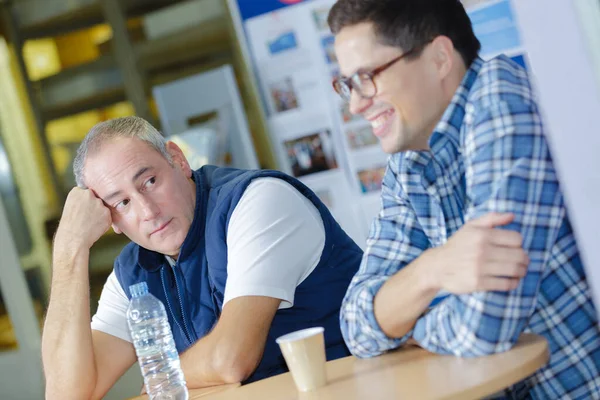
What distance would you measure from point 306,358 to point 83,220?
98 cm

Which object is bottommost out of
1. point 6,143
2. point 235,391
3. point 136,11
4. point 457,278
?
point 235,391

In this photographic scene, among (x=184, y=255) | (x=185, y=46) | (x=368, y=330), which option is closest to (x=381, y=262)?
(x=368, y=330)

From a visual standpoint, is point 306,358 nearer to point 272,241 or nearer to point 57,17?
point 272,241

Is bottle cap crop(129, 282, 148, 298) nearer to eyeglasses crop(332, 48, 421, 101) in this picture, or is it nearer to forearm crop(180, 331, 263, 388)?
forearm crop(180, 331, 263, 388)

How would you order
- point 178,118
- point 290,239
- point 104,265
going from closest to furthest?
1. point 290,239
2. point 178,118
3. point 104,265

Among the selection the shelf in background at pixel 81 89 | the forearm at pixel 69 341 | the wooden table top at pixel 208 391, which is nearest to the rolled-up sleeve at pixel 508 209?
the wooden table top at pixel 208 391

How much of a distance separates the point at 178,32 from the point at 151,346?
236cm

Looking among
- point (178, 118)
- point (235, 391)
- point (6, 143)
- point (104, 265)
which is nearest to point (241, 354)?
point (235, 391)

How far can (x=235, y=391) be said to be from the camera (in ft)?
4.67

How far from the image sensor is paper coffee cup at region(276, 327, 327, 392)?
1.19 metres

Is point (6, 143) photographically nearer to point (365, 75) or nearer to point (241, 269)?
point (241, 269)

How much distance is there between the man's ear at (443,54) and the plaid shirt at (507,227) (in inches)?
1.7

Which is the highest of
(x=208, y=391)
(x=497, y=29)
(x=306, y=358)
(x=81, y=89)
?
(x=81, y=89)

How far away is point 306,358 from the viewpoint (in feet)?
3.92
